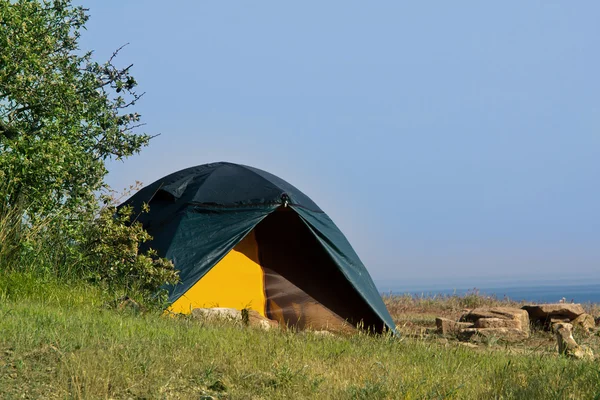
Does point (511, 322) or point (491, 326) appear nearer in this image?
point (491, 326)

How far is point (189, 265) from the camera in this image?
11.8 meters

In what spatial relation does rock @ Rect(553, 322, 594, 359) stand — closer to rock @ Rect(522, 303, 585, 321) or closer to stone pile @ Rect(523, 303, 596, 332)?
stone pile @ Rect(523, 303, 596, 332)

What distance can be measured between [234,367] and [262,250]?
667 cm

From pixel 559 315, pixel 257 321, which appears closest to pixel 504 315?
pixel 559 315

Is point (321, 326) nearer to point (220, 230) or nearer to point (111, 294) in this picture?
point (220, 230)

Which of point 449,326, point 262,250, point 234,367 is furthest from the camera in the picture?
point 449,326

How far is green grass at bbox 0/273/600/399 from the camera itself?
18.5ft

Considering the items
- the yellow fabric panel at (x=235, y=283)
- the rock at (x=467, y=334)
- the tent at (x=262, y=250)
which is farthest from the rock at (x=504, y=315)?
the yellow fabric panel at (x=235, y=283)

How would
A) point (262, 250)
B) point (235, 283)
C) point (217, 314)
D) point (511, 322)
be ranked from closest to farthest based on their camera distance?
point (217, 314) → point (235, 283) → point (262, 250) → point (511, 322)

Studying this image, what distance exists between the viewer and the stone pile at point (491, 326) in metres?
12.7

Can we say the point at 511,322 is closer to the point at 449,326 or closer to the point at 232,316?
the point at 449,326

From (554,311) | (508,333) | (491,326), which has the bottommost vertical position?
(508,333)

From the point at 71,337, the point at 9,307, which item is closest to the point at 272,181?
the point at 9,307

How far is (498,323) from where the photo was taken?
13102 millimetres
